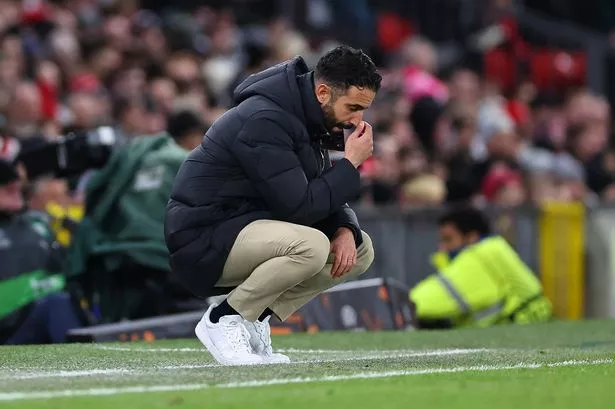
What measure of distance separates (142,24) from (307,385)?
11141mm

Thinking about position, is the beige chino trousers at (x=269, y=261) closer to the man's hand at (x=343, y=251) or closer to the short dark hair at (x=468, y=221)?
the man's hand at (x=343, y=251)

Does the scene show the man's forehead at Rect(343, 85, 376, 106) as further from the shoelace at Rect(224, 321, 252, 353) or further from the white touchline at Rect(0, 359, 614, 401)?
the white touchline at Rect(0, 359, 614, 401)

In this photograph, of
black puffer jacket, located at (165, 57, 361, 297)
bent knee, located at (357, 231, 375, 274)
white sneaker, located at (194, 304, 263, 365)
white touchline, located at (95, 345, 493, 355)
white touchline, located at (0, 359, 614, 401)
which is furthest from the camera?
white touchline, located at (95, 345, 493, 355)

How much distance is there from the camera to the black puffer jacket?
7.56m

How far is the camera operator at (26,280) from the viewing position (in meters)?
11.1

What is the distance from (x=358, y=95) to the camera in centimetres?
767

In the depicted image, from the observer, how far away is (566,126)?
20594 mm

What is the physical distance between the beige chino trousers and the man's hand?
70mm

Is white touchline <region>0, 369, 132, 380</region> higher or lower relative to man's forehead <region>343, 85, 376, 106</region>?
lower

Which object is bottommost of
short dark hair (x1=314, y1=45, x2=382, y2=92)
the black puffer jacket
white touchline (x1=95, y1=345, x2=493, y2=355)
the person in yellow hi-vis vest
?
the person in yellow hi-vis vest

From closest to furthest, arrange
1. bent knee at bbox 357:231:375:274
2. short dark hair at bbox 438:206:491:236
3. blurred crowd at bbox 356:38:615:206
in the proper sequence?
bent knee at bbox 357:231:375:274 → short dark hair at bbox 438:206:491:236 → blurred crowd at bbox 356:38:615:206

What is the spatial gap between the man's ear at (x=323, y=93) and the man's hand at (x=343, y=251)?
2.20 feet

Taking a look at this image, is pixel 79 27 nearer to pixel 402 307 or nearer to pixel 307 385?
pixel 402 307

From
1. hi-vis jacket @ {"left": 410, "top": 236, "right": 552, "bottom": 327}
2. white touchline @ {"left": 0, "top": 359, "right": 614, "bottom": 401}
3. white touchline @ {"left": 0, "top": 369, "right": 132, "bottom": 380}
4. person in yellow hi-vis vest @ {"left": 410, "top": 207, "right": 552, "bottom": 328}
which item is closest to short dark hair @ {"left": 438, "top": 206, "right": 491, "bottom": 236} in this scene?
person in yellow hi-vis vest @ {"left": 410, "top": 207, "right": 552, "bottom": 328}
